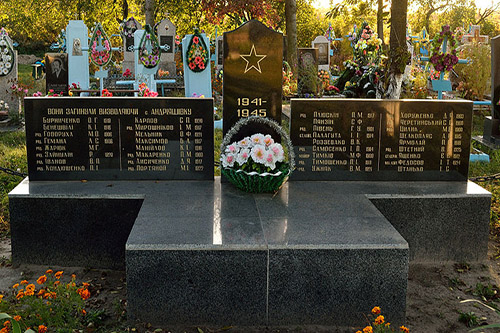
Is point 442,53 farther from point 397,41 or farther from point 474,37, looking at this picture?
point 474,37

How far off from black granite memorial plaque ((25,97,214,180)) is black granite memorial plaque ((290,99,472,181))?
3.18 ft

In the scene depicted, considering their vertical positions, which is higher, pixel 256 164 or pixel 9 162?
pixel 256 164

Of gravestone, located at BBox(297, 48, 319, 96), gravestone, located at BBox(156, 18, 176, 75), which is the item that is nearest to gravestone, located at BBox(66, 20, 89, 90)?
gravestone, located at BBox(156, 18, 176, 75)

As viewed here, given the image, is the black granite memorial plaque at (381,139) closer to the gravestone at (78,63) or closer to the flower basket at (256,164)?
the flower basket at (256,164)

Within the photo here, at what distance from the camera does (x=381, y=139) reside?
18.8 ft

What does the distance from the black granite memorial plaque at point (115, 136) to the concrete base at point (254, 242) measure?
11.2 inches

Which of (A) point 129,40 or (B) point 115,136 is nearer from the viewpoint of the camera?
(B) point 115,136

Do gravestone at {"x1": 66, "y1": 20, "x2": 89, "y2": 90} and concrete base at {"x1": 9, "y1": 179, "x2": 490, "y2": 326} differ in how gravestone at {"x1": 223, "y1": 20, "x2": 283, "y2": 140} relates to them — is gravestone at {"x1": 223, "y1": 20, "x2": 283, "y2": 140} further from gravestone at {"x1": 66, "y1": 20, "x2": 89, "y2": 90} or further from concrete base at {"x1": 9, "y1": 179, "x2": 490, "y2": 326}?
gravestone at {"x1": 66, "y1": 20, "x2": 89, "y2": 90}

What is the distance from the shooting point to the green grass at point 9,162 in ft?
21.3

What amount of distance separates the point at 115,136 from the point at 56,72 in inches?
333

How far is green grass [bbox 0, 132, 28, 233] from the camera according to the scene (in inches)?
255

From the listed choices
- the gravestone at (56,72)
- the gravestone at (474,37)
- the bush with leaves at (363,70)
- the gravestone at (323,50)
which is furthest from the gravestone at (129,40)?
the gravestone at (474,37)

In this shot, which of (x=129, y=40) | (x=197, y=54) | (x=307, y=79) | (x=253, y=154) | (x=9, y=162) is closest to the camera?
(x=253, y=154)

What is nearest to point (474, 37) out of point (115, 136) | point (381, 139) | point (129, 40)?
point (129, 40)
